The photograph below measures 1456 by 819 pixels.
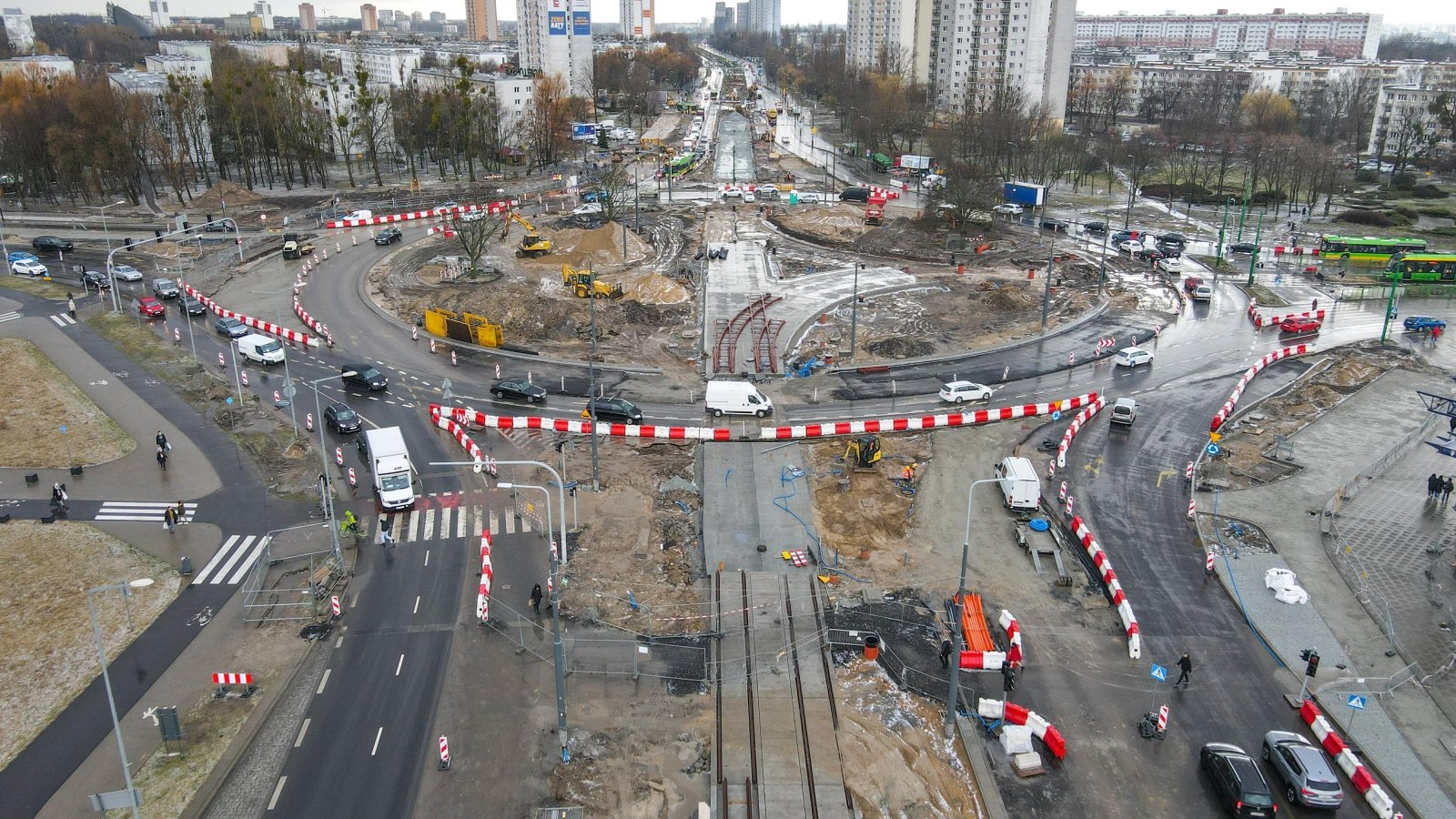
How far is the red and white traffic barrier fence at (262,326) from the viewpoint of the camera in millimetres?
56688

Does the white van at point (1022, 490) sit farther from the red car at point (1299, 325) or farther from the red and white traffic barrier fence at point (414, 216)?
the red and white traffic barrier fence at point (414, 216)

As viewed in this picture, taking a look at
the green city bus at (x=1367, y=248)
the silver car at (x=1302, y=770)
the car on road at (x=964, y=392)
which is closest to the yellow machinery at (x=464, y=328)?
the car on road at (x=964, y=392)

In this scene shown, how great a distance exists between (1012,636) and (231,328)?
2006 inches

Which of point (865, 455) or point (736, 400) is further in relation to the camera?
point (736, 400)

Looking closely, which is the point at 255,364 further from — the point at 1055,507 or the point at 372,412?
the point at 1055,507

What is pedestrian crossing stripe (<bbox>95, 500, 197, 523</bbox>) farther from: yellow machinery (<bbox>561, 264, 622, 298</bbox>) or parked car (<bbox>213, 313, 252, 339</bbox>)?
yellow machinery (<bbox>561, 264, 622, 298</bbox>)

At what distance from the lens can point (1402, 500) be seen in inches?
1549

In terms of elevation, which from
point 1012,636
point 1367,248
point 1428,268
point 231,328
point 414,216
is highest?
point 414,216

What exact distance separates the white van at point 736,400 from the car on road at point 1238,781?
85.3 ft

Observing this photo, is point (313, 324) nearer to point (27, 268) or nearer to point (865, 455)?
point (27, 268)

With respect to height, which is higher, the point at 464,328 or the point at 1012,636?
the point at 464,328

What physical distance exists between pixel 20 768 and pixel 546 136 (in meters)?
113

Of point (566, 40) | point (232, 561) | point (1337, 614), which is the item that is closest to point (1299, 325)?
point (1337, 614)

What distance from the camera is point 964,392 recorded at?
1898 inches
